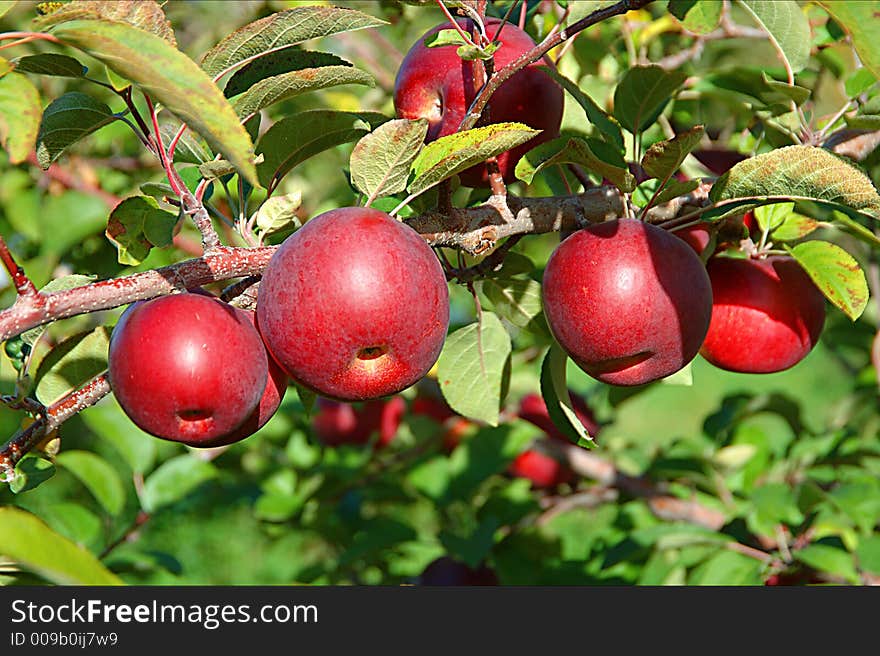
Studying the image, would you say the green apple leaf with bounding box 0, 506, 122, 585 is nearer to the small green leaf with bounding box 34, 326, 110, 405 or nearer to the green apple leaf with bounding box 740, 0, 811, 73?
the small green leaf with bounding box 34, 326, 110, 405

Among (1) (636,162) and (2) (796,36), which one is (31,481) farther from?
(2) (796,36)

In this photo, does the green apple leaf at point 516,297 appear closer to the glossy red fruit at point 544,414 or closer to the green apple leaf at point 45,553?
the green apple leaf at point 45,553

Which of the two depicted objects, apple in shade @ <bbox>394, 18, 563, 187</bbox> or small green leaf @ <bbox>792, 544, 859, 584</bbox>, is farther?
small green leaf @ <bbox>792, 544, 859, 584</bbox>

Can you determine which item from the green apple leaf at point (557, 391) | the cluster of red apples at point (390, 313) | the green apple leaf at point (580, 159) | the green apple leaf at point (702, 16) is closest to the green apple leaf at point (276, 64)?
the cluster of red apples at point (390, 313)

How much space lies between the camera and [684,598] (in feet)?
4.82

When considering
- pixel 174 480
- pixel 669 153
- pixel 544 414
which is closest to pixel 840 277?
pixel 669 153

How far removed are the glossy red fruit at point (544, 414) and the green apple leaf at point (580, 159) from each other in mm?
1177

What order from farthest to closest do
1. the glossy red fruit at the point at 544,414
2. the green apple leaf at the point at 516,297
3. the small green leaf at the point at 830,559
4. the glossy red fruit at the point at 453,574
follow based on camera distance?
1. the glossy red fruit at the point at 544,414
2. the glossy red fruit at the point at 453,574
3. the small green leaf at the point at 830,559
4. the green apple leaf at the point at 516,297

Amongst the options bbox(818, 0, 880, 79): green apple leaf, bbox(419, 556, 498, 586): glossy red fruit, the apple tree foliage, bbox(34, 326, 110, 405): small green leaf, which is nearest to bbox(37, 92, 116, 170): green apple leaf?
the apple tree foliage

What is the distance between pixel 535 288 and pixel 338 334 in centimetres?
53

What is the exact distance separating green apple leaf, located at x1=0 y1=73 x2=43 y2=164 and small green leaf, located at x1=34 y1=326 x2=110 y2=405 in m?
0.45

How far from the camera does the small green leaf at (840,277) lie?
3.52ft

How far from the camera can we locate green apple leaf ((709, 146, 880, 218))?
93 centimetres

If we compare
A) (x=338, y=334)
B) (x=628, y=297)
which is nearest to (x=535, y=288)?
(x=628, y=297)
